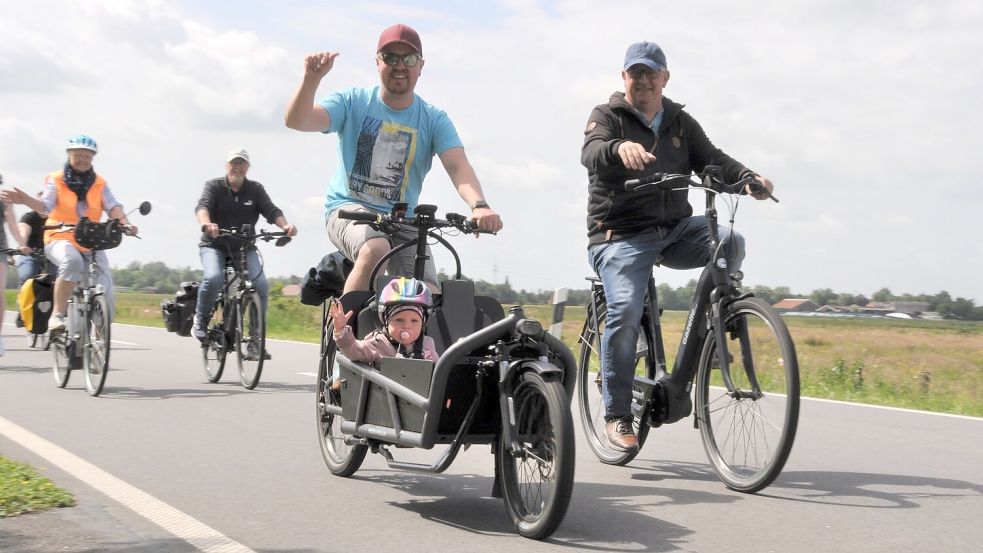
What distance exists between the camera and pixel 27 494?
18.3 ft

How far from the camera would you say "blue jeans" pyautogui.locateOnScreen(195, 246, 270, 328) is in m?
12.0

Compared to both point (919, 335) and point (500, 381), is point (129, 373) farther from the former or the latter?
point (919, 335)

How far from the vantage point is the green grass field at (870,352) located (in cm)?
1179

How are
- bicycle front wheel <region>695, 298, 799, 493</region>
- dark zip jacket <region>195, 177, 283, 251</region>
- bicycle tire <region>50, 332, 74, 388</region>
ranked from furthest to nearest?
1. dark zip jacket <region>195, 177, 283, 251</region>
2. bicycle tire <region>50, 332, 74, 388</region>
3. bicycle front wheel <region>695, 298, 799, 493</region>

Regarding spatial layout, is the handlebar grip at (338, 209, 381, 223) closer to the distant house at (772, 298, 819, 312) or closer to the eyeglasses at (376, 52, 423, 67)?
the eyeglasses at (376, 52, 423, 67)

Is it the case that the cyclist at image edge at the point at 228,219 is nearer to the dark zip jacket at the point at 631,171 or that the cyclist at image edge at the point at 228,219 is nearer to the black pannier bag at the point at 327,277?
the black pannier bag at the point at 327,277

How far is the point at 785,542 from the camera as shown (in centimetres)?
491

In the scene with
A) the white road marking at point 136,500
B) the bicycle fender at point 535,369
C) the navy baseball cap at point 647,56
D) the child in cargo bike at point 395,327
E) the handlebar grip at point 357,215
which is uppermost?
the navy baseball cap at point 647,56

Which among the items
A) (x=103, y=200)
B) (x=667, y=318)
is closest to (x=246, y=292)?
(x=103, y=200)

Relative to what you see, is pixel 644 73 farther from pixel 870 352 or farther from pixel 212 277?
pixel 870 352

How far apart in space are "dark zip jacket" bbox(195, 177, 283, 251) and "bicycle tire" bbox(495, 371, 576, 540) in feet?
24.8

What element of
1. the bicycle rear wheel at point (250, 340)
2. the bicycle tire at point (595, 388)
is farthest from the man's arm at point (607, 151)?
the bicycle rear wheel at point (250, 340)

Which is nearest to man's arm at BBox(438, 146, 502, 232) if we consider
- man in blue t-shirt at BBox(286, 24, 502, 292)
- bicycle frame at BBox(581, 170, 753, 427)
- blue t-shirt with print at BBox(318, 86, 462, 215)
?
man in blue t-shirt at BBox(286, 24, 502, 292)

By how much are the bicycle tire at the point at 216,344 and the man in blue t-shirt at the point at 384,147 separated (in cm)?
559
